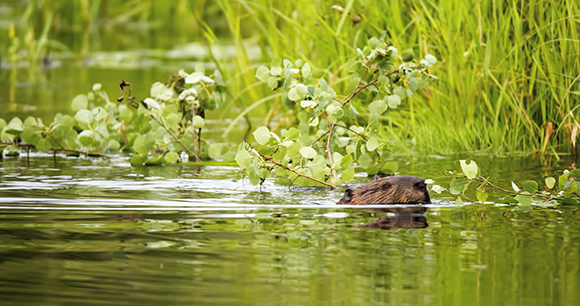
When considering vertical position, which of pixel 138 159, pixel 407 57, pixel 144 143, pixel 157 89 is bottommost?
pixel 138 159

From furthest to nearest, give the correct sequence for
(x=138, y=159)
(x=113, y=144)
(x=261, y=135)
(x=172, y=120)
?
(x=113, y=144)
(x=138, y=159)
(x=172, y=120)
(x=261, y=135)

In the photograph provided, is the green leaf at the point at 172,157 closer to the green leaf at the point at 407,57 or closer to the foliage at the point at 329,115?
the foliage at the point at 329,115

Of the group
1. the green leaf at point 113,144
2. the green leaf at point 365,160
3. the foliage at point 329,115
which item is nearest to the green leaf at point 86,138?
the green leaf at point 113,144

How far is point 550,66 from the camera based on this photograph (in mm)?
6723

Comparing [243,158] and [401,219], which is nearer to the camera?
[401,219]

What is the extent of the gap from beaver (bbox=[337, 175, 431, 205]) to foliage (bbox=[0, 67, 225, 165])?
192cm

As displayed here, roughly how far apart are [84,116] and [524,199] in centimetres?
363

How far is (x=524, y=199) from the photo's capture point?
16.3 ft

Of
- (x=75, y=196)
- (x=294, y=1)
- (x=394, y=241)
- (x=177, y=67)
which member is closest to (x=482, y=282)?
(x=394, y=241)

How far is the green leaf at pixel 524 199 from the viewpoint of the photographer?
4965mm

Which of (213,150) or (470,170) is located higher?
(213,150)

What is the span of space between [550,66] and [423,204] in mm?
2189

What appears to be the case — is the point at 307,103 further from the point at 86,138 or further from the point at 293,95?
the point at 86,138

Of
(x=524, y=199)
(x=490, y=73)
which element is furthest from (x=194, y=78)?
(x=524, y=199)
